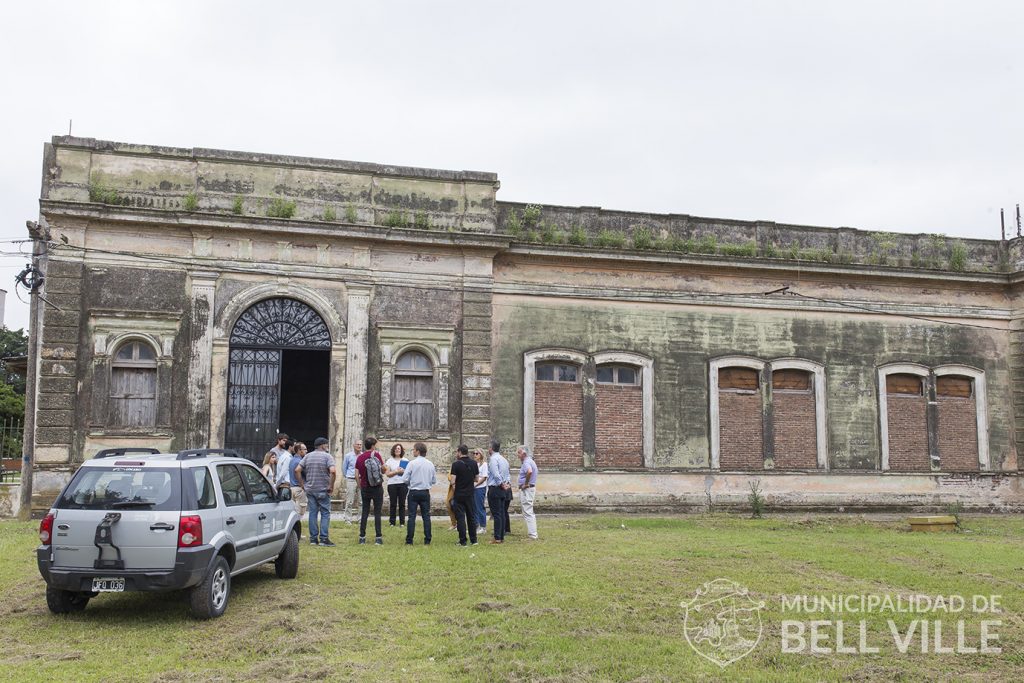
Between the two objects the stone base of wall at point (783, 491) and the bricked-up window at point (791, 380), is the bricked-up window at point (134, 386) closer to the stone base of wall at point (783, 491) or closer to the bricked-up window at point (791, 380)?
the stone base of wall at point (783, 491)

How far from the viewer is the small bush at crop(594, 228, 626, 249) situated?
17.9 metres

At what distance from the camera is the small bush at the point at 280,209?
16125mm

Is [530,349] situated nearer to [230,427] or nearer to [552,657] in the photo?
[230,427]

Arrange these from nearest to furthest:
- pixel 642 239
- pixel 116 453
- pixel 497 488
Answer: pixel 116 453
pixel 497 488
pixel 642 239

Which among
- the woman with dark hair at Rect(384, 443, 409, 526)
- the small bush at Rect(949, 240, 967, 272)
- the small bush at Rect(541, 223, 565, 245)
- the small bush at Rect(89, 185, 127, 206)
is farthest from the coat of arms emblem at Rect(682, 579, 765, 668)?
the small bush at Rect(949, 240, 967, 272)

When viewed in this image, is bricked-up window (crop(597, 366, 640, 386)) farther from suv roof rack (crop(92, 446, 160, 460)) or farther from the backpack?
suv roof rack (crop(92, 446, 160, 460))

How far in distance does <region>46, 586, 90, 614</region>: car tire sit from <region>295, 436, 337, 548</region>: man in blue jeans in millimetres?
4371

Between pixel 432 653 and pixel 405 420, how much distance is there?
33.1 feet

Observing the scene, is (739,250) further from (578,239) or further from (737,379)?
(578,239)

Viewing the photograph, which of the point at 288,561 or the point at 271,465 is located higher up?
the point at 271,465

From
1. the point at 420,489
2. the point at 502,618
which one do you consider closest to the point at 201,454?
the point at 502,618

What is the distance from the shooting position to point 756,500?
17.6 metres

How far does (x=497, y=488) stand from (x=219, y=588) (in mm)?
5843

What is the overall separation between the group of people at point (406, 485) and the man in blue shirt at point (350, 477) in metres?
0.99
